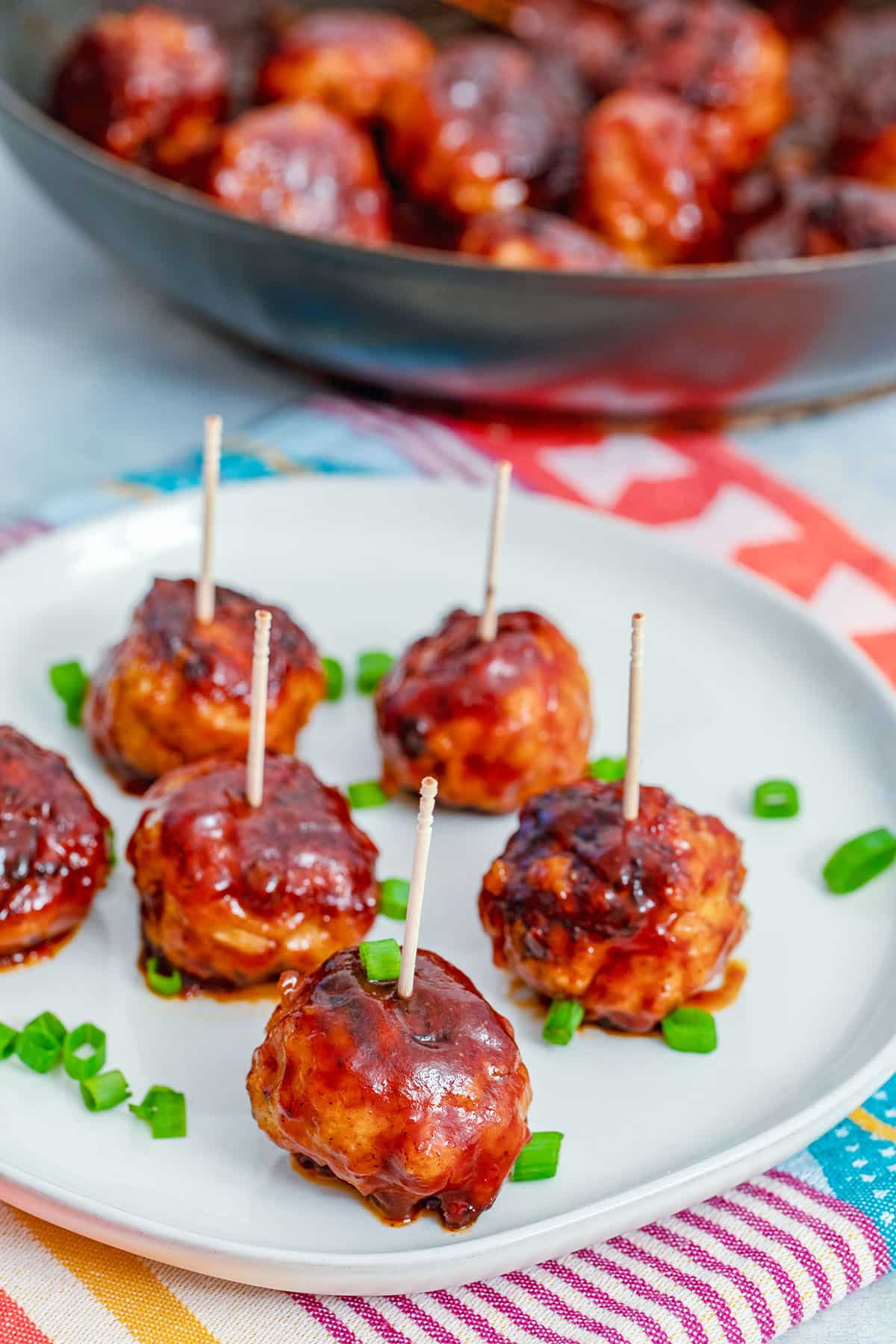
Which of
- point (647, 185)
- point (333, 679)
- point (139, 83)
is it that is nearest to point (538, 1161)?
point (333, 679)

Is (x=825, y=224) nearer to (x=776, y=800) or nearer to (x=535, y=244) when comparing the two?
(x=535, y=244)

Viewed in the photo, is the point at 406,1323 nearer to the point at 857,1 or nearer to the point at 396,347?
the point at 396,347

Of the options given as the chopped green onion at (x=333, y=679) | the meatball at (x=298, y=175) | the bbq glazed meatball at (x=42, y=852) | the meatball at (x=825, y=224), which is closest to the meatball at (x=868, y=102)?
the meatball at (x=825, y=224)

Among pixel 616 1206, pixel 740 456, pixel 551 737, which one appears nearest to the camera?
pixel 616 1206

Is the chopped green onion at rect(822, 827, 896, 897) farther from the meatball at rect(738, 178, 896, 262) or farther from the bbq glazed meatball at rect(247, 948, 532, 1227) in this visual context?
the meatball at rect(738, 178, 896, 262)

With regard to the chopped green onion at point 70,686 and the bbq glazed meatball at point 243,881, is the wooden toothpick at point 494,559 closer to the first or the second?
the bbq glazed meatball at point 243,881

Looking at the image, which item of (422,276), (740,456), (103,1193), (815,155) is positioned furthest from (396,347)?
(103,1193)
